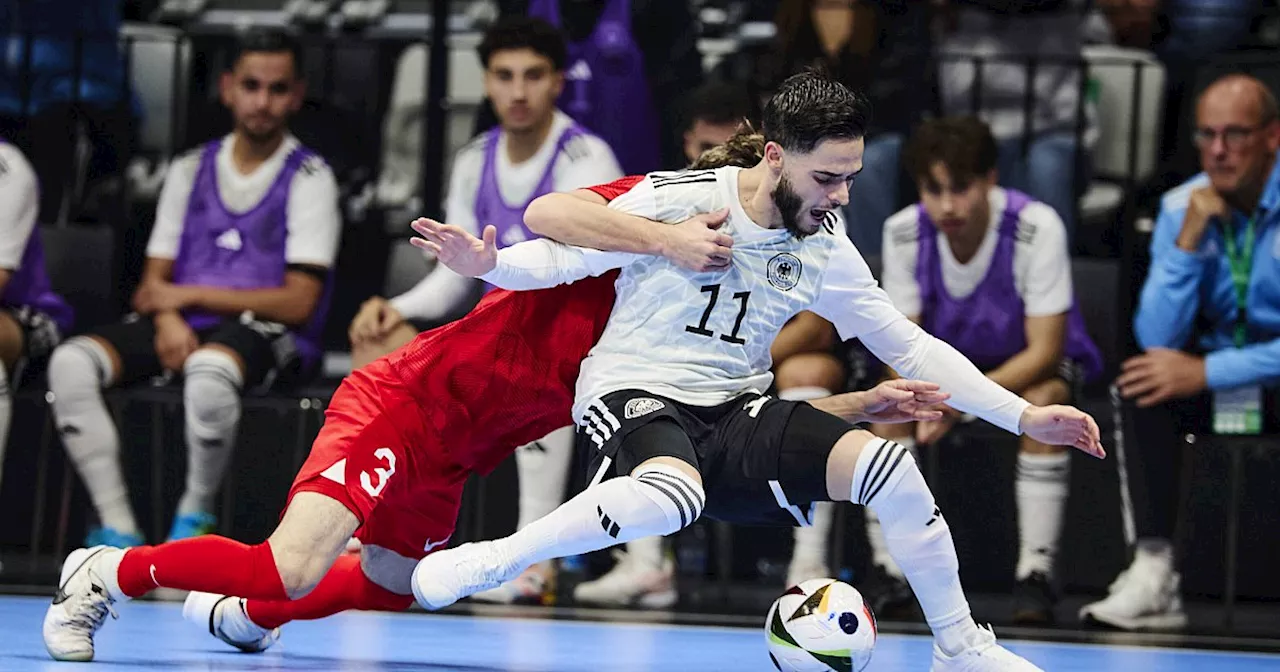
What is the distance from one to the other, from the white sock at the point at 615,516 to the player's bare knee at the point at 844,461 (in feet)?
0.98

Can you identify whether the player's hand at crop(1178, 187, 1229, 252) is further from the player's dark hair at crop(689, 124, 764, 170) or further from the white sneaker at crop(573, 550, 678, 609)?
the player's dark hair at crop(689, 124, 764, 170)

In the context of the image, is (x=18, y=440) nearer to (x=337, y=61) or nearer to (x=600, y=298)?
(x=337, y=61)

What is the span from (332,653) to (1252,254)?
3.59 metres

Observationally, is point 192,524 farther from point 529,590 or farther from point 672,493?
point 672,493

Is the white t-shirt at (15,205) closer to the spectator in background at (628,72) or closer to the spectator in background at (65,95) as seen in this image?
the spectator in background at (65,95)

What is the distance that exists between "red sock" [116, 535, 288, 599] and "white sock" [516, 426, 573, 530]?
219 centimetres

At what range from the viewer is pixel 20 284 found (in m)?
7.11

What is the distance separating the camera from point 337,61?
8086 millimetres

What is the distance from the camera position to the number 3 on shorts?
171 inches

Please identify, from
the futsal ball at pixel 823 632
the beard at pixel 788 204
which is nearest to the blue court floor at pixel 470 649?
the futsal ball at pixel 823 632

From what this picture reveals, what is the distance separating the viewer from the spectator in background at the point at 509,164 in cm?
667

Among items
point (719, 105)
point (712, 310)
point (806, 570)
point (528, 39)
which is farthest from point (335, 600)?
point (528, 39)

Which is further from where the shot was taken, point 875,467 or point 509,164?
point 509,164

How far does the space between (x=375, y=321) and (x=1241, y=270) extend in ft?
10.2
